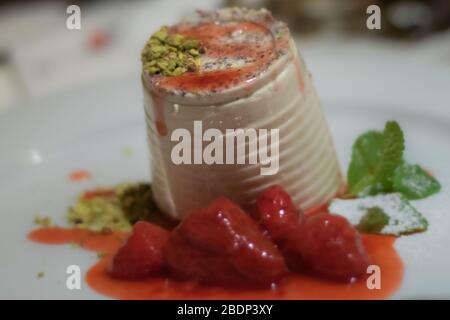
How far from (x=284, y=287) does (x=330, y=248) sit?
151 millimetres

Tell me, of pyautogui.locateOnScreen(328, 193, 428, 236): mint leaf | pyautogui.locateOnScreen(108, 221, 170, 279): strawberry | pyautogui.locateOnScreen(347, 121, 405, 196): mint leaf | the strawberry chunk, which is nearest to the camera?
the strawberry chunk

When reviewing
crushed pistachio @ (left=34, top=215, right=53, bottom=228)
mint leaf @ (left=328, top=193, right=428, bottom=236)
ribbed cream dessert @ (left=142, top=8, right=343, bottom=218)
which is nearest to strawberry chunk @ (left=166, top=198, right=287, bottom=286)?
ribbed cream dessert @ (left=142, top=8, right=343, bottom=218)

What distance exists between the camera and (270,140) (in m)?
1.89

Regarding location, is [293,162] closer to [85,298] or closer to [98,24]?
[85,298]

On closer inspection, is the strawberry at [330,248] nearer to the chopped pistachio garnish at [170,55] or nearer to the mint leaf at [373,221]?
the mint leaf at [373,221]

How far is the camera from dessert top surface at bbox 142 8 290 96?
184 centimetres

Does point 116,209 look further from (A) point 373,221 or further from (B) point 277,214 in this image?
Answer: (A) point 373,221

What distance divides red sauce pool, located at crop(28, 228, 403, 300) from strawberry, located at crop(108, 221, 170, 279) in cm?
3

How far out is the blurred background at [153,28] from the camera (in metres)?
3.29

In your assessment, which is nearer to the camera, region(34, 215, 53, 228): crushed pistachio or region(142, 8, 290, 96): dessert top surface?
region(142, 8, 290, 96): dessert top surface

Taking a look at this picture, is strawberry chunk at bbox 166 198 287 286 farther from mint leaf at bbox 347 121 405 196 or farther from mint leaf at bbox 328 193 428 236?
mint leaf at bbox 347 121 405 196

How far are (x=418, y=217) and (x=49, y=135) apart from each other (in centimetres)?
143

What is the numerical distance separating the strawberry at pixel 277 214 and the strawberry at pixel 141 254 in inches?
10.2

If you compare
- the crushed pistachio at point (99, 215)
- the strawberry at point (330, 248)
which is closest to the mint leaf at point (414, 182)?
the strawberry at point (330, 248)
